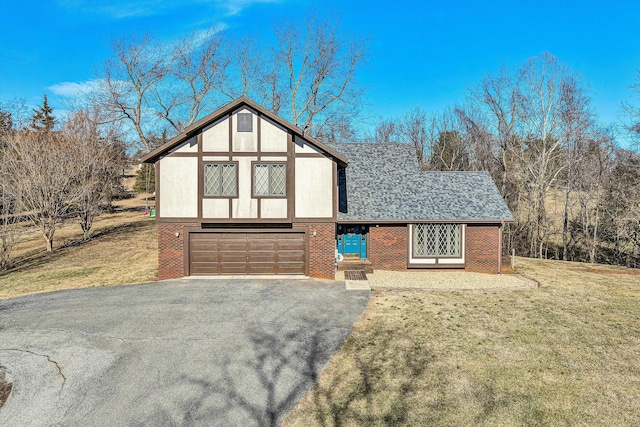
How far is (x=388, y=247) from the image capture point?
55.8 ft

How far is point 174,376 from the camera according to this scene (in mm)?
7379

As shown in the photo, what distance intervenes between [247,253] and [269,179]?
11.4 feet

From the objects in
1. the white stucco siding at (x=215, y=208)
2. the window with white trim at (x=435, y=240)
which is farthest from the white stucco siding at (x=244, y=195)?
the window with white trim at (x=435, y=240)

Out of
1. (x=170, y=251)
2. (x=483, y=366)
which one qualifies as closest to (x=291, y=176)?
(x=170, y=251)

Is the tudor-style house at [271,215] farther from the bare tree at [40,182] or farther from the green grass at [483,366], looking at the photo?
the bare tree at [40,182]

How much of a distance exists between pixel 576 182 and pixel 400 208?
65.9 ft

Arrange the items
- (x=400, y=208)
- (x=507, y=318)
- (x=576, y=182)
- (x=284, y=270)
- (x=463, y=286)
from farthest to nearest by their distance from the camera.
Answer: (x=576, y=182) < (x=400, y=208) < (x=284, y=270) < (x=463, y=286) < (x=507, y=318)

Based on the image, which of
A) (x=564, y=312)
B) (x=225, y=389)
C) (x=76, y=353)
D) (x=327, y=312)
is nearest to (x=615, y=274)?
(x=564, y=312)

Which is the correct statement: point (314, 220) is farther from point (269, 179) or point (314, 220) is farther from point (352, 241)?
point (352, 241)

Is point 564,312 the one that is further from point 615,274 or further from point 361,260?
point 615,274

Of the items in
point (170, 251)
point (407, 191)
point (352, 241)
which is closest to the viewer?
point (170, 251)

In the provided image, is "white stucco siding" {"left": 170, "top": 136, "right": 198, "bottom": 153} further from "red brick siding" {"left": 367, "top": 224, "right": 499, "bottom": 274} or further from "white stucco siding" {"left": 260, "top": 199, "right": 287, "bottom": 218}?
"red brick siding" {"left": 367, "top": 224, "right": 499, "bottom": 274}

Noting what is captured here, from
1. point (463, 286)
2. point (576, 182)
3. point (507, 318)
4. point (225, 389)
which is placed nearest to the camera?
point (225, 389)

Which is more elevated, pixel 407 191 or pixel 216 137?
pixel 216 137
